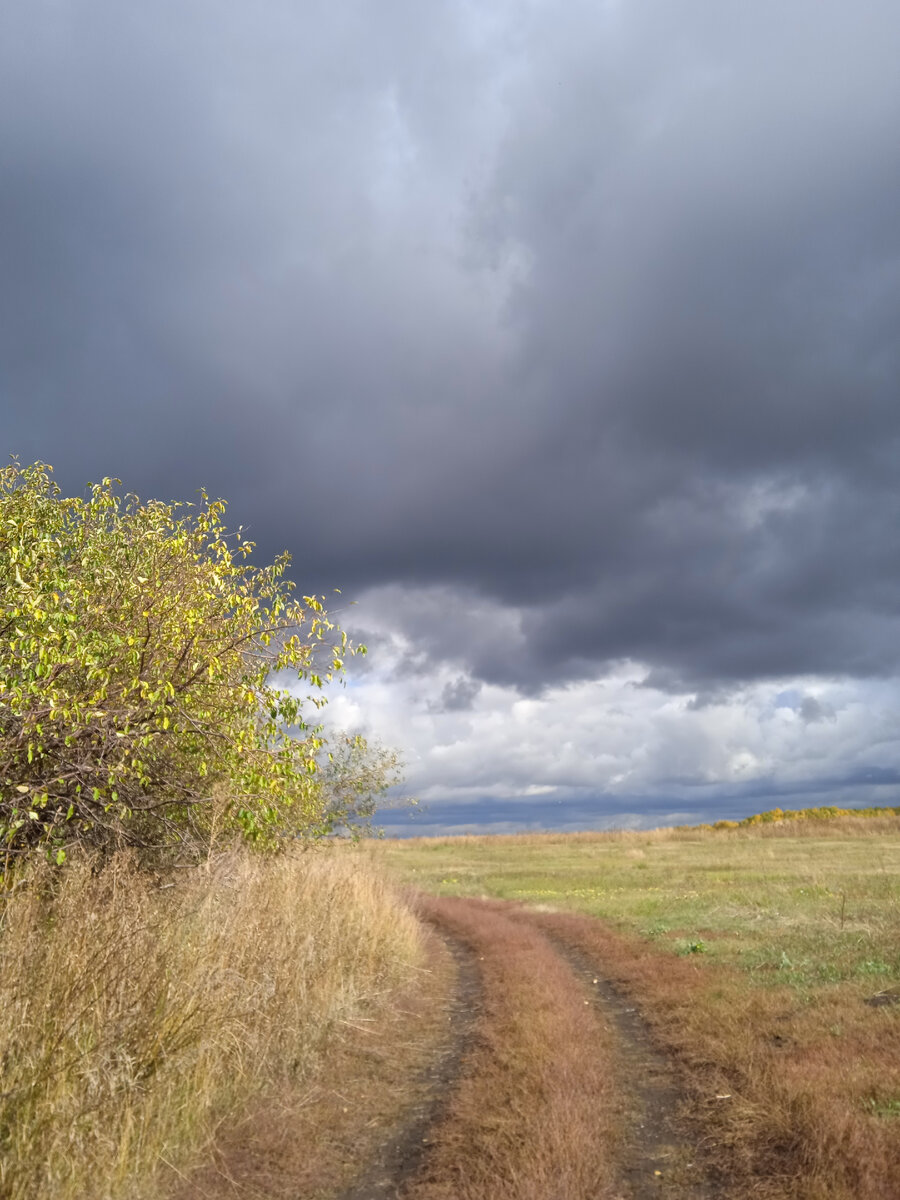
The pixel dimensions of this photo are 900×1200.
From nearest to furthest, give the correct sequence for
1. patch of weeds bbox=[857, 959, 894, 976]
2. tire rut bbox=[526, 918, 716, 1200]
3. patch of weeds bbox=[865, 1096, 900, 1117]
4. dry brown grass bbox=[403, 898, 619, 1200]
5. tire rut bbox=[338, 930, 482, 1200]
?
dry brown grass bbox=[403, 898, 619, 1200]
tire rut bbox=[526, 918, 716, 1200]
tire rut bbox=[338, 930, 482, 1200]
patch of weeds bbox=[865, 1096, 900, 1117]
patch of weeds bbox=[857, 959, 894, 976]

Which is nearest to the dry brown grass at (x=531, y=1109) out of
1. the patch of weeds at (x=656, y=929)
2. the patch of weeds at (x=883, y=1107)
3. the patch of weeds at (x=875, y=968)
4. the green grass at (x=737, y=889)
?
the patch of weeds at (x=883, y=1107)

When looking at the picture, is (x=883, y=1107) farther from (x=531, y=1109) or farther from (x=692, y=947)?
(x=692, y=947)

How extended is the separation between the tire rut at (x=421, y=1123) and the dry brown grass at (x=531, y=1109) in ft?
0.58

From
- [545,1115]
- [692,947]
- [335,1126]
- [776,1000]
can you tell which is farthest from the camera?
[692,947]

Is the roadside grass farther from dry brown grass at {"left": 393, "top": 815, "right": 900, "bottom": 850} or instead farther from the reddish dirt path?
dry brown grass at {"left": 393, "top": 815, "right": 900, "bottom": 850}

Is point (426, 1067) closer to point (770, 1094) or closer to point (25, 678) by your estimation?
point (770, 1094)

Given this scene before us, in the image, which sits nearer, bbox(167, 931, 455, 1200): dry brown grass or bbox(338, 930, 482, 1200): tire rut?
bbox(167, 931, 455, 1200): dry brown grass

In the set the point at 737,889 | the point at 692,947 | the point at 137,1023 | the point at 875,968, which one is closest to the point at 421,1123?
the point at 137,1023

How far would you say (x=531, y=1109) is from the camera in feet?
25.5

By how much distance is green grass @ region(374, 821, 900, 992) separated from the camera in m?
14.8

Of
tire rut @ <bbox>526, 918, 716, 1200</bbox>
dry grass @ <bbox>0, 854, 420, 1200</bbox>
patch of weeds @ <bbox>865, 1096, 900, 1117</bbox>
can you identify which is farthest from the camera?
patch of weeds @ <bbox>865, 1096, 900, 1117</bbox>

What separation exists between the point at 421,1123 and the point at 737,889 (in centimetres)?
2404

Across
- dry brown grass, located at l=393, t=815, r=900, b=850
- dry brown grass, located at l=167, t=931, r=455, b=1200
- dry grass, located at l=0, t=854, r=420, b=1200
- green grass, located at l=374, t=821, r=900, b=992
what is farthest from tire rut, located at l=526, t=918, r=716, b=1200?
dry brown grass, located at l=393, t=815, r=900, b=850

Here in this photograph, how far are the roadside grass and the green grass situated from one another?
0.09 m
